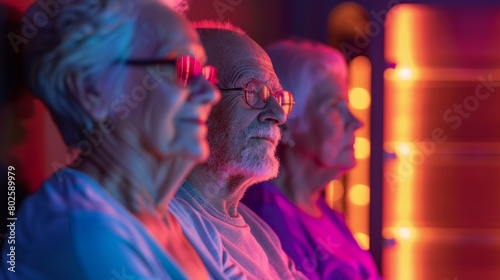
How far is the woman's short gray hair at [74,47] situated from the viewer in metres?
1.61

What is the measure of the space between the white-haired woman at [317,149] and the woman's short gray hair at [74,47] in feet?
5.11

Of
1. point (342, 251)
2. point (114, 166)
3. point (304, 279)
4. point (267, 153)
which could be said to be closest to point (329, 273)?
point (342, 251)

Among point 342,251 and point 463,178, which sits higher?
point 463,178

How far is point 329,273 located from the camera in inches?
125

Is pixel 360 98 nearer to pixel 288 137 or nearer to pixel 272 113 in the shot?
pixel 288 137

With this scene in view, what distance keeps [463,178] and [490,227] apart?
29cm

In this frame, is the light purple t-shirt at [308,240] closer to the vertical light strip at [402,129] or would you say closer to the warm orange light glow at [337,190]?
the warm orange light glow at [337,190]

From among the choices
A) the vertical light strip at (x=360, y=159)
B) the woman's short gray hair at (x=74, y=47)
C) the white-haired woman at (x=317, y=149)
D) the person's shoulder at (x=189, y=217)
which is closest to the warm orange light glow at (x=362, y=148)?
the vertical light strip at (x=360, y=159)

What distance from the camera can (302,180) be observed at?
3.44m

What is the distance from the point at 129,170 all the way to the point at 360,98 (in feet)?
9.67

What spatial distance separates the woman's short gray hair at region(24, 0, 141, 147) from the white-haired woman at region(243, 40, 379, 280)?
156 cm

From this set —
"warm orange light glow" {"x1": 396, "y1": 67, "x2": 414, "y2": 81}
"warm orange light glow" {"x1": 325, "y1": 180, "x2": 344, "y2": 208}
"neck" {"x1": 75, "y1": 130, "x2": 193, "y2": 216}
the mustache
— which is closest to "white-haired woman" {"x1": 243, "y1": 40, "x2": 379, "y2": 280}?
the mustache

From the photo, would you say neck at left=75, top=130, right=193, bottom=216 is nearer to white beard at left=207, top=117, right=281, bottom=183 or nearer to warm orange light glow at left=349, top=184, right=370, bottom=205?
white beard at left=207, top=117, right=281, bottom=183

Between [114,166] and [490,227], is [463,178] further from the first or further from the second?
[114,166]
